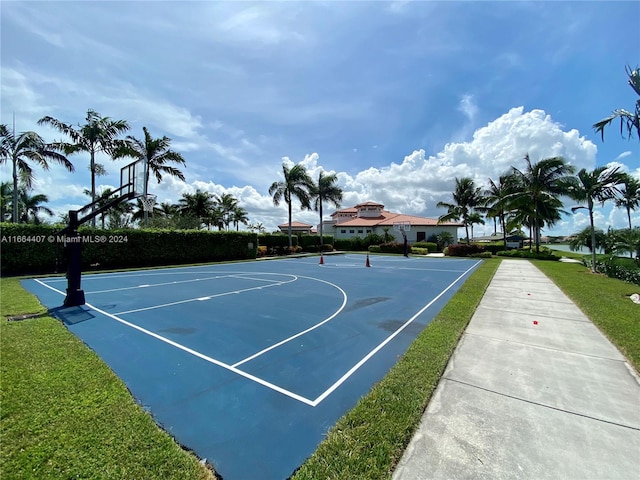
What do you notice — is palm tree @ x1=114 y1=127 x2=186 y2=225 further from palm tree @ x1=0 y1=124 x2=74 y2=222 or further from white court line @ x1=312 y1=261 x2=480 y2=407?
white court line @ x1=312 y1=261 x2=480 y2=407

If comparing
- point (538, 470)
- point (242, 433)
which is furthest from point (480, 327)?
point (242, 433)

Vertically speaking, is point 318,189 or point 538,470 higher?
point 318,189

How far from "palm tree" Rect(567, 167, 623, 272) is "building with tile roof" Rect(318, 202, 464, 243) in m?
22.6

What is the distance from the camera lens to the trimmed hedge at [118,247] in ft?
52.5

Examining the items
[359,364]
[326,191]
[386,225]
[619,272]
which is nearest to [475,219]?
[386,225]

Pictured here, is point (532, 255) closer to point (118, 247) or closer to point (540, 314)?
point (540, 314)

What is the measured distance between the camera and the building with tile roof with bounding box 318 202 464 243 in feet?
147

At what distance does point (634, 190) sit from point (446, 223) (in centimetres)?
2116

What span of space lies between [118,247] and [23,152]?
27.5 ft

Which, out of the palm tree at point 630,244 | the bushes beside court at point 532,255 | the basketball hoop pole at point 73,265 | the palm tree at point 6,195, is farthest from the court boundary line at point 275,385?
the palm tree at point 6,195

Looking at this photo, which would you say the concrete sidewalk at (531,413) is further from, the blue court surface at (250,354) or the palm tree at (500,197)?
the palm tree at (500,197)

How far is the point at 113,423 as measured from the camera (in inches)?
125

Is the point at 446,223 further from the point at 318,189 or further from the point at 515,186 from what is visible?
the point at 318,189

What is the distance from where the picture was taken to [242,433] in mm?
3217
